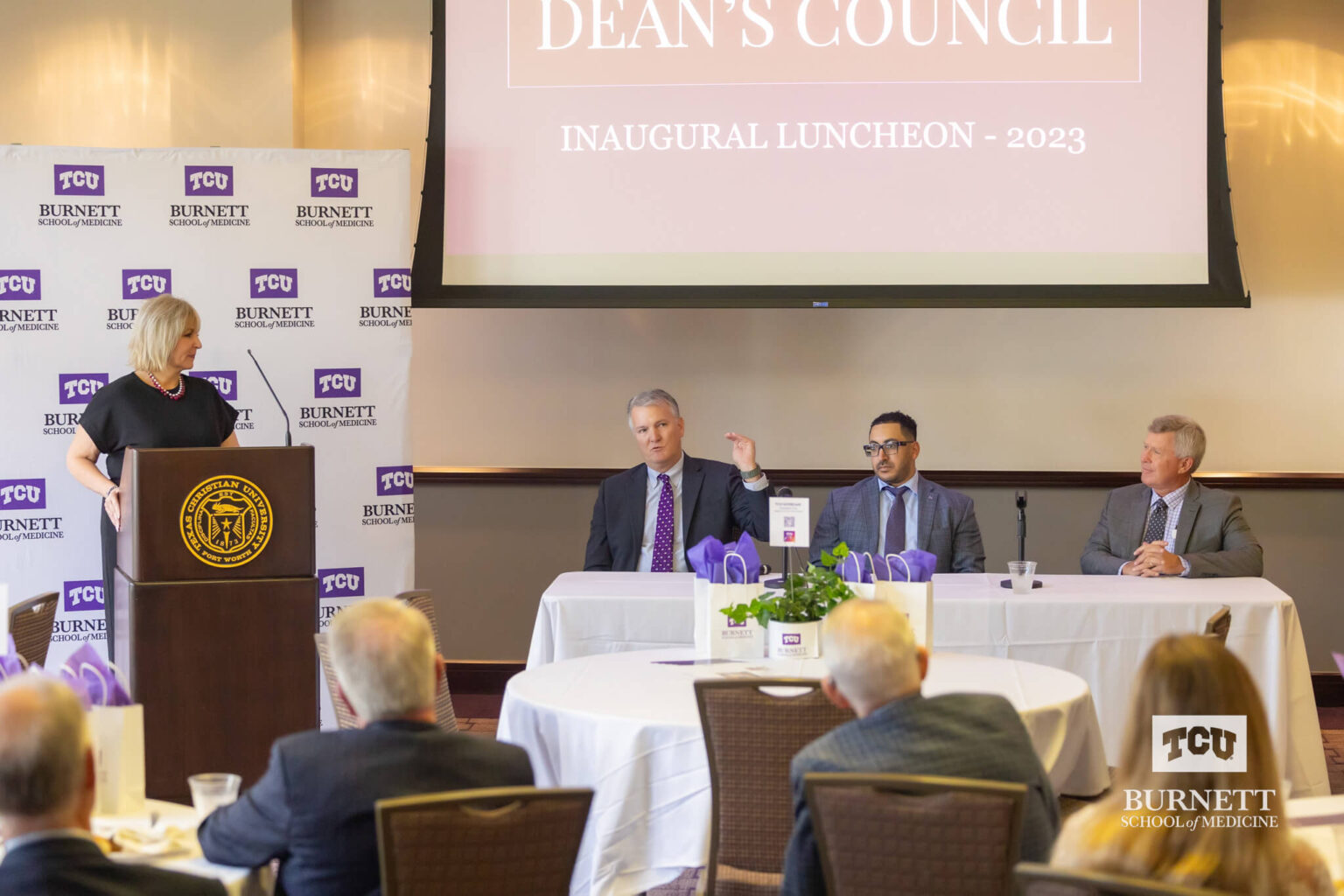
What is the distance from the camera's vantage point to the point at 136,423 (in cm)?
424

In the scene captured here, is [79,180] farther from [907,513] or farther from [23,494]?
[907,513]

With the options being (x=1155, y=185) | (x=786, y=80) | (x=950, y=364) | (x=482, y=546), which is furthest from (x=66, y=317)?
(x=1155, y=185)

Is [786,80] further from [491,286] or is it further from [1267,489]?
[1267,489]

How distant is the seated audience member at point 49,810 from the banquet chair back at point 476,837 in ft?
0.91

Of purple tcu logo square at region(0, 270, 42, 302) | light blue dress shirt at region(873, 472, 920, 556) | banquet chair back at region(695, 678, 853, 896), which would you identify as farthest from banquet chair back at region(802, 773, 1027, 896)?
purple tcu logo square at region(0, 270, 42, 302)

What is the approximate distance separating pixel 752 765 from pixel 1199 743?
1.10m

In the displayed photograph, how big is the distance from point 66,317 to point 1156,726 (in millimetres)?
4562

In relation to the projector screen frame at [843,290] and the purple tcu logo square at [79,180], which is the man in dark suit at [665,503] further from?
the purple tcu logo square at [79,180]

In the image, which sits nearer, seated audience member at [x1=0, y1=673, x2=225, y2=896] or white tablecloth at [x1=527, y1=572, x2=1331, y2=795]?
seated audience member at [x1=0, y1=673, x2=225, y2=896]

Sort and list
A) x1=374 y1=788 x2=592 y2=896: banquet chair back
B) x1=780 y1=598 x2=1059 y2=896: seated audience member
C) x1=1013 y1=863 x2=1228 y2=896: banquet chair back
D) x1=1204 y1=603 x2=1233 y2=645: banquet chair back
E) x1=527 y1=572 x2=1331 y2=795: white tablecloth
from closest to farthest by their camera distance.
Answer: x1=1013 y1=863 x2=1228 y2=896: banquet chair back < x1=374 y1=788 x2=592 y2=896: banquet chair back < x1=780 y1=598 x2=1059 y2=896: seated audience member < x1=1204 y1=603 x2=1233 y2=645: banquet chair back < x1=527 y1=572 x2=1331 y2=795: white tablecloth

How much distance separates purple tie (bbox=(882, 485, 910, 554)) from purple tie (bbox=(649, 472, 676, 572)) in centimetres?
80

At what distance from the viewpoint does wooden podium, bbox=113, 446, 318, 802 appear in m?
3.54

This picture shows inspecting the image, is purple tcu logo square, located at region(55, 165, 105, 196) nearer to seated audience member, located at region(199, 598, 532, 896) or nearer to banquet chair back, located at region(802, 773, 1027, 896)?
seated audience member, located at region(199, 598, 532, 896)

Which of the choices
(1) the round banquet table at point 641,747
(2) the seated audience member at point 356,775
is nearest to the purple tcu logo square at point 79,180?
(1) the round banquet table at point 641,747
